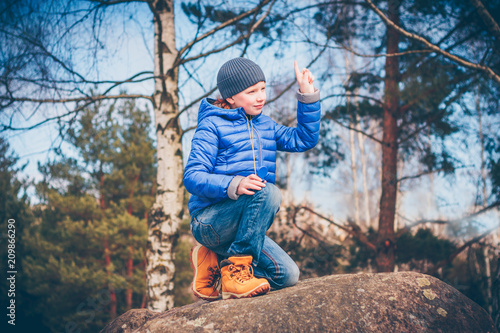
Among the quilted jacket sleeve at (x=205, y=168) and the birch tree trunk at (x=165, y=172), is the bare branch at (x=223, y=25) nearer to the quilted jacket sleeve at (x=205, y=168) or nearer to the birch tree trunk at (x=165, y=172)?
the birch tree trunk at (x=165, y=172)

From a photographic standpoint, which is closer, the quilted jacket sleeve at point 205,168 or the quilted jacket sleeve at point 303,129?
the quilted jacket sleeve at point 205,168

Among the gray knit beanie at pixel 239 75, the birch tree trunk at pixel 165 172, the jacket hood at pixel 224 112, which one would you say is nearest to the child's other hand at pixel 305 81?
the gray knit beanie at pixel 239 75

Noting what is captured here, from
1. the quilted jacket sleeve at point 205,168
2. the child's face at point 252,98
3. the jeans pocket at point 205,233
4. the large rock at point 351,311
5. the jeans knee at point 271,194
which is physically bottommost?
the large rock at point 351,311

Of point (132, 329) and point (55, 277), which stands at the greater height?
point (132, 329)

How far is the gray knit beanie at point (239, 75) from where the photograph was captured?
2250 millimetres

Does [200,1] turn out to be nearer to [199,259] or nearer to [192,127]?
[192,127]

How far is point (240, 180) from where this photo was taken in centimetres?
198

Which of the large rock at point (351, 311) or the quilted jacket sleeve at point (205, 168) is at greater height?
the quilted jacket sleeve at point (205, 168)

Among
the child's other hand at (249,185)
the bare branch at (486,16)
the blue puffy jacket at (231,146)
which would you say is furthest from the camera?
the bare branch at (486,16)

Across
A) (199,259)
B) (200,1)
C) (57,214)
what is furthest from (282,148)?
(57,214)

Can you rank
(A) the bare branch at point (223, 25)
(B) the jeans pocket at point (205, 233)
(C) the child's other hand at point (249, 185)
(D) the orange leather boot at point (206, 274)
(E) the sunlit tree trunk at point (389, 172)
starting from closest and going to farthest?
1. (C) the child's other hand at point (249, 185)
2. (B) the jeans pocket at point (205, 233)
3. (D) the orange leather boot at point (206, 274)
4. (A) the bare branch at point (223, 25)
5. (E) the sunlit tree trunk at point (389, 172)

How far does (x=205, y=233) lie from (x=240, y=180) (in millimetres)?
475

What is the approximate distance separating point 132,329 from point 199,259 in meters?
0.59

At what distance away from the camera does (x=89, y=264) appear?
10211 mm
